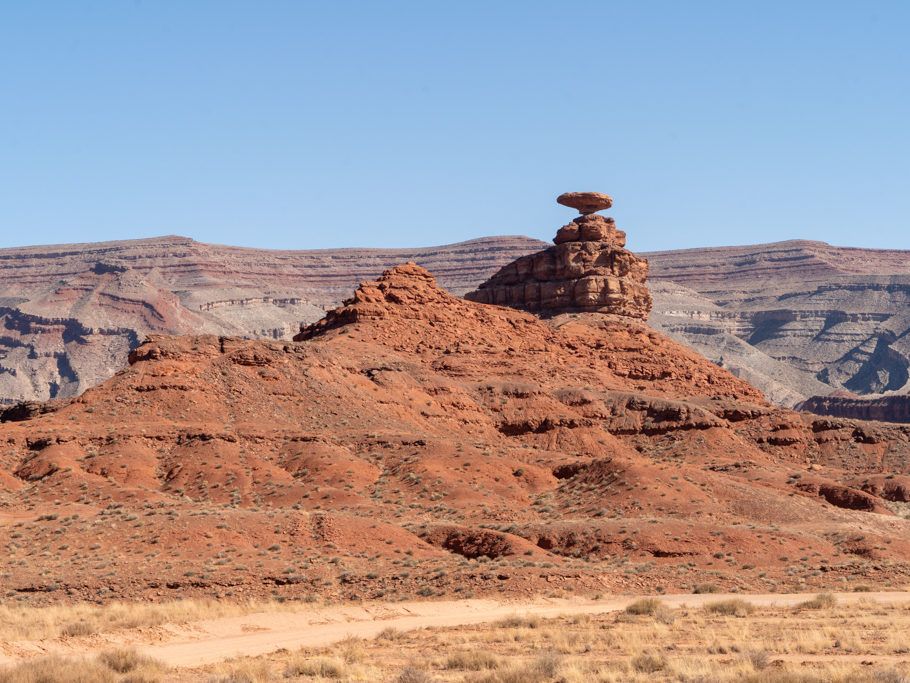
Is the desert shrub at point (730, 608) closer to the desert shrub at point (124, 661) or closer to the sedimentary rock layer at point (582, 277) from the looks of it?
the desert shrub at point (124, 661)

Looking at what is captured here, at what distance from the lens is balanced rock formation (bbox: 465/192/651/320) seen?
87.2m

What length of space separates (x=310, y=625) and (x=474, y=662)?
811 centimetres

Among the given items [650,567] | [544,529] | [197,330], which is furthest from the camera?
[197,330]

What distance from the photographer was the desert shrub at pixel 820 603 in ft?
108

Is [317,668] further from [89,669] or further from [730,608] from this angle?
[730,608]

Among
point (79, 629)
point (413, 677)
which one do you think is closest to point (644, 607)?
point (413, 677)

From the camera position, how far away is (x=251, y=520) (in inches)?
1642

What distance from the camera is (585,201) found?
305 feet

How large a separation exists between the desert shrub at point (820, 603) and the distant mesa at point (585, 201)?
61.4m

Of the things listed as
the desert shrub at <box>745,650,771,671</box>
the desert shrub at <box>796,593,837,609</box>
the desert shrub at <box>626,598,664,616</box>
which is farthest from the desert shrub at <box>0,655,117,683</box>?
the desert shrub at <box>796,593,837,609</box>

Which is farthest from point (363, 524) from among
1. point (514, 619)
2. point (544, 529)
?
point (514, 619)

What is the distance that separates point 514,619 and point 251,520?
47.1ft

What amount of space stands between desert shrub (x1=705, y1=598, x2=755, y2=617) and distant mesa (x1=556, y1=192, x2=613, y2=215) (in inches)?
2469

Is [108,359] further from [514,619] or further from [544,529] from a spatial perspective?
[514,619]
